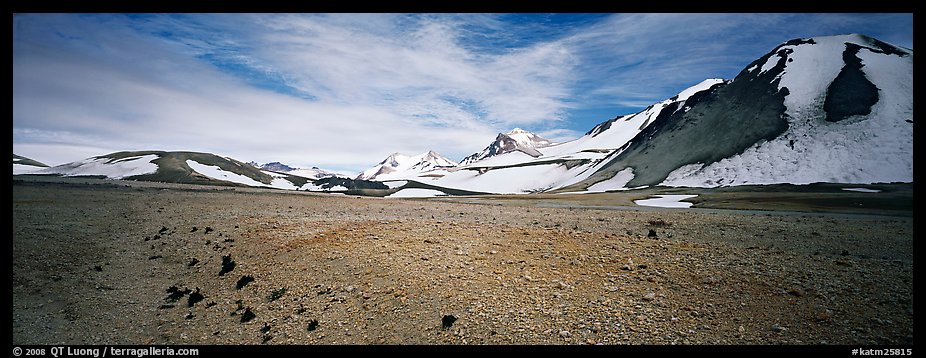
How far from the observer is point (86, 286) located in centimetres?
1694

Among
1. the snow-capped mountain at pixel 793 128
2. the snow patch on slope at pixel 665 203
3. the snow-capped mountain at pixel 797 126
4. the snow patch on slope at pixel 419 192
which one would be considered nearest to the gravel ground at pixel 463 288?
the snow patch on slope at pixel 665 203

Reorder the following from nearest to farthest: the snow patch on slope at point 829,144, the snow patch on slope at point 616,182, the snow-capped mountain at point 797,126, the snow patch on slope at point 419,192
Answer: the snow patch on slope at point 829,144, the snow-capped mountain at point 797,126, the snow patch on slope at point 616,182, the snow patch on slope at point 419,192

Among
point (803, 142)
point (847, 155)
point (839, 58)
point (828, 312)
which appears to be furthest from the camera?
point (839, 58)

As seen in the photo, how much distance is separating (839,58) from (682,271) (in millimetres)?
182169

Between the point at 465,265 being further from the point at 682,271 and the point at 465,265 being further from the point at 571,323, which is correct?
the point at 682,271

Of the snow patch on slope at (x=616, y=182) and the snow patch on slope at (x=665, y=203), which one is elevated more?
the snow patch on slope at (x=616, y=182)

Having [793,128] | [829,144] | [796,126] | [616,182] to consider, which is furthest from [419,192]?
[829,144]

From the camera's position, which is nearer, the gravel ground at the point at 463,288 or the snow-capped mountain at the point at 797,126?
the gravel ground at the point at 463,288

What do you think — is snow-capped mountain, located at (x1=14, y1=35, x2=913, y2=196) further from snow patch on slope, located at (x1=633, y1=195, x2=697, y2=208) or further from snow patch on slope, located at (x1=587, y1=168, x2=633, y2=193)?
snow patch on slope, located at (x1=633, y1=195, x2=697, y2=208)

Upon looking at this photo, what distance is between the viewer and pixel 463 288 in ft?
46.5

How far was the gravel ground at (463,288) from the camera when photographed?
35.4 feet

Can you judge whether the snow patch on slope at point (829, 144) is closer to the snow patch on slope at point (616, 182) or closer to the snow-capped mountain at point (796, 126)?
the snow-capped mountain at point (796, 126)
